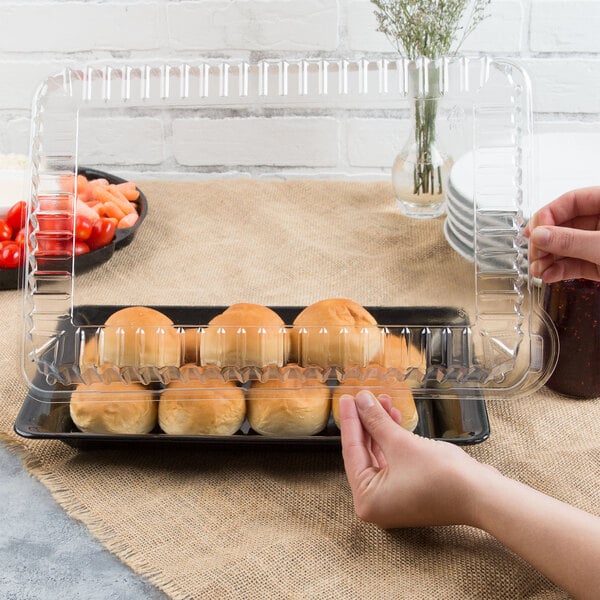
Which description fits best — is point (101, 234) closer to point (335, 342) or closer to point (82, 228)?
point (82, 228)

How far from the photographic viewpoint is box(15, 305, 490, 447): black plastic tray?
39.1 inches

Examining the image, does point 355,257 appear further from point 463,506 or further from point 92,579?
point 92,579

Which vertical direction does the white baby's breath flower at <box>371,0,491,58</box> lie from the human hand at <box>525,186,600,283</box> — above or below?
above

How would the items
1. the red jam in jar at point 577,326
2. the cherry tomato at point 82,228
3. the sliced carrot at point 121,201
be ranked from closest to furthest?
1. the red jam in jar at point 577,326
2. the cherry tomato at point 82,228
3. the sliced carrot at point 121,201

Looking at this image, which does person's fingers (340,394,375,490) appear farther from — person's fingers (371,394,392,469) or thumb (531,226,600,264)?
thumb (531,226,600,264)

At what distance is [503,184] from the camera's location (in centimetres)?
112

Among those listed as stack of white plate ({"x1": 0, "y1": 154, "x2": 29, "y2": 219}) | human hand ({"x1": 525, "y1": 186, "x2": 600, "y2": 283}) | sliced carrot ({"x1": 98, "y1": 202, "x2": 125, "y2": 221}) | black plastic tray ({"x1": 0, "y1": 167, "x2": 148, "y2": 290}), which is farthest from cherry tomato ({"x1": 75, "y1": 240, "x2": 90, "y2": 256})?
human hand ({"x1": 525, "y1": 186, "x2": 600, "y2": 283})

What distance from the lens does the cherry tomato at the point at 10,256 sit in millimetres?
1460

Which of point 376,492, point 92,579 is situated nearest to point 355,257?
point 376,492

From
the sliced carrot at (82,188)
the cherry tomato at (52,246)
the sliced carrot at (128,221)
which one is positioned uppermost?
the sliced carrot at (82,188)

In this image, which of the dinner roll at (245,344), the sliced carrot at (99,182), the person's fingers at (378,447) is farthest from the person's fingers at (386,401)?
the sliced carrot at (99,182)

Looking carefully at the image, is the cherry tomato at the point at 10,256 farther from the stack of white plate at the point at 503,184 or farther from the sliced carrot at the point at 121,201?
the stack of white plate at the point at 503,184

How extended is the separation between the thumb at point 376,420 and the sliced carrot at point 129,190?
754mm

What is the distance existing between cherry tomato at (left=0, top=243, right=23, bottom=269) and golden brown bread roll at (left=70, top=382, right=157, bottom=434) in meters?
0.52
